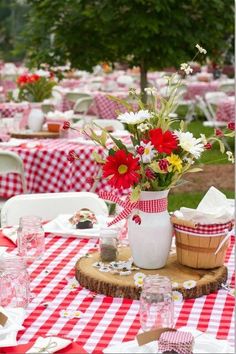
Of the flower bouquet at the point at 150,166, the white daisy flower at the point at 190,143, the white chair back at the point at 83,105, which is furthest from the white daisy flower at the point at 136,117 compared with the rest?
the white chair back at the point at 83,105

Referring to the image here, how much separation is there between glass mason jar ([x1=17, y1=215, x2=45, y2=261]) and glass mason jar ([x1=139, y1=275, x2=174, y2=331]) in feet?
2.64

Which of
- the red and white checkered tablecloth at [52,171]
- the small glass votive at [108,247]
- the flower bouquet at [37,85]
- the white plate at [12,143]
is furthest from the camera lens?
the flower bouquet at [37,85]

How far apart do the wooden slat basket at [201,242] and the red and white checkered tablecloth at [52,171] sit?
3.09 metres

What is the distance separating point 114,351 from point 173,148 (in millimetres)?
661

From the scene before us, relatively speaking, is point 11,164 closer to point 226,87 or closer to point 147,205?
point 147,205

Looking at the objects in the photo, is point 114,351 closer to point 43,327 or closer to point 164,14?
point 43,327

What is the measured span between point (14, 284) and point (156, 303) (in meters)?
0.46

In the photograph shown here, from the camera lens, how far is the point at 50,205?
369cm

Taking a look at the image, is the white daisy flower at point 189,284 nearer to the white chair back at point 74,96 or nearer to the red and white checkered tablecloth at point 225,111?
the red and white checkered tablecloth at point 225,111

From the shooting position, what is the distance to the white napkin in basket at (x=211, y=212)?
2.49 m

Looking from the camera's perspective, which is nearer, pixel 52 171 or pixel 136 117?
pixel 136 117

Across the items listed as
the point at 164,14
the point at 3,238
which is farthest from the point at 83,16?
the point at 3,238

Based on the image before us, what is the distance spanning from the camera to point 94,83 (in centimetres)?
1517

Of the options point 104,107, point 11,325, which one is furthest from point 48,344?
point 104,107
